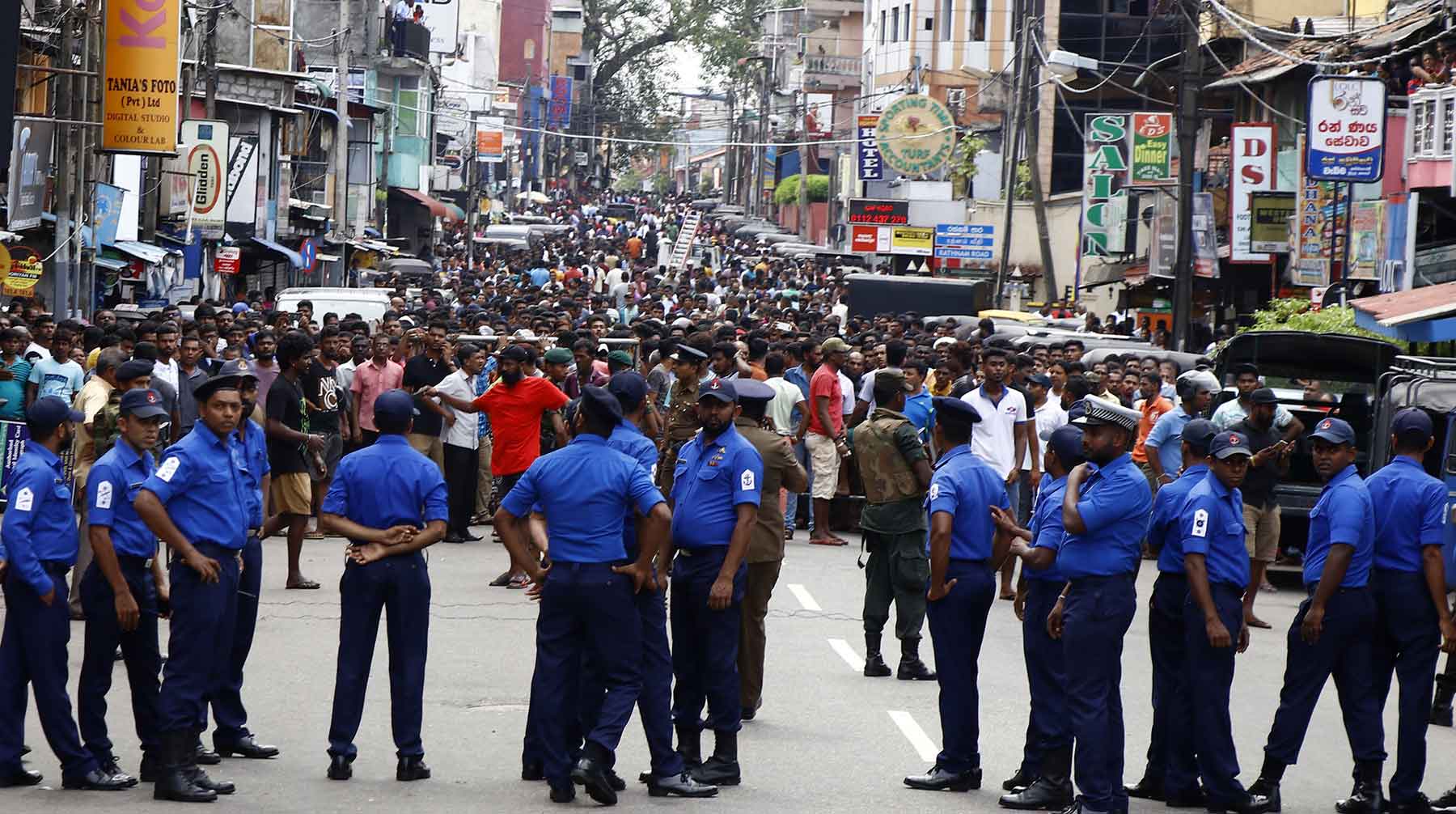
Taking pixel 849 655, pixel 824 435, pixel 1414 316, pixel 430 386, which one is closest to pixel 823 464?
pixel 824 435

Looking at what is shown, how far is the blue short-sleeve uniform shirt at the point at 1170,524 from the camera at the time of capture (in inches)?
319

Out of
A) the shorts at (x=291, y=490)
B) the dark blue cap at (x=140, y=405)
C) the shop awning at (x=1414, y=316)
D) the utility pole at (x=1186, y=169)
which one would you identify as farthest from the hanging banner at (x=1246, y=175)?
the dark blue cap at (x=140, y=405)

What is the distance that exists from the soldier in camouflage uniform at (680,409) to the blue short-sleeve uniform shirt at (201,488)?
12.8 feet

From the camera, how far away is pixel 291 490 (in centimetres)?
1378

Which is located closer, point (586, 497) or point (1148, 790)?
point (586, 497)

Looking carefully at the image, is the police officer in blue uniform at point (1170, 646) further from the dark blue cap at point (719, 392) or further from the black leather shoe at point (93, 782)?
the black leather shoe at point (93, 782)

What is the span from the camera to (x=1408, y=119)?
25.2 meters

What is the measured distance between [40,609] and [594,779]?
2360 mm

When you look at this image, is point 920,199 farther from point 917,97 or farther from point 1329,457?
point 1329,457

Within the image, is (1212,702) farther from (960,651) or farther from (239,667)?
(239,667)

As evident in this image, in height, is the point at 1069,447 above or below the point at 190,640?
above

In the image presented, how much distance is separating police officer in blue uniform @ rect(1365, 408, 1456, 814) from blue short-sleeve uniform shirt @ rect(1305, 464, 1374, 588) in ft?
0.33

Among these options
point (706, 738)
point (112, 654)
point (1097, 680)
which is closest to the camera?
point (1097, 680)

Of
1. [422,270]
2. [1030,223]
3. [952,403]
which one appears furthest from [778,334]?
[1030,223]
